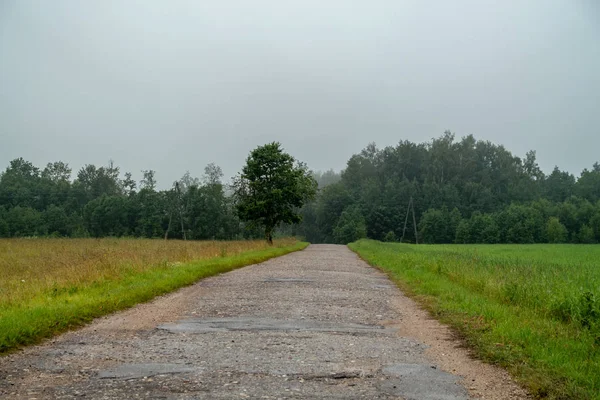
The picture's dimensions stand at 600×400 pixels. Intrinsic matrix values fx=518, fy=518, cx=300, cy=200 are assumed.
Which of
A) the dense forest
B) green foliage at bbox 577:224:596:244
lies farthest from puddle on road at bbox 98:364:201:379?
green foliage at bbox 577:224:596:244

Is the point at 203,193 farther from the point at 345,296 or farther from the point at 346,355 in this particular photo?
the point at 346,355

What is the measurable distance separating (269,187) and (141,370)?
4123cm

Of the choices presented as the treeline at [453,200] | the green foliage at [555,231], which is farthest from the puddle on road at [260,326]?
the green foliage at [555,231]

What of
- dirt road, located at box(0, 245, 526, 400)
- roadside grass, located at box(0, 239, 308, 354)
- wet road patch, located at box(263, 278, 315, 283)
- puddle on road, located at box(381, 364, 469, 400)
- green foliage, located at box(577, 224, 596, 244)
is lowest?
puddle on road, located at box(381, 364, 469, 400)

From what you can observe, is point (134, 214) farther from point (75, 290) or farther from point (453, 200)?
point (75, 290)

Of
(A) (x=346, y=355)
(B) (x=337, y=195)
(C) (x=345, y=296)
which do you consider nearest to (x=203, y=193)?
(B) (x=337, y=195)

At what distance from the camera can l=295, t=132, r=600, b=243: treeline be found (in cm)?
10231

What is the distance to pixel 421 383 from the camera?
560cm

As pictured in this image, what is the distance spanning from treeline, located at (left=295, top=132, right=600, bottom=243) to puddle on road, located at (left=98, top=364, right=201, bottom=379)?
94.0 m

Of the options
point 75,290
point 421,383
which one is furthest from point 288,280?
point 421,383

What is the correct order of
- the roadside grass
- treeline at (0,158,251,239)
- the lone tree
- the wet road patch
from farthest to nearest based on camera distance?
1. treeline at (0,158,251,239)
2. the lone tree
3. the wet road patch
4. the roadside grass

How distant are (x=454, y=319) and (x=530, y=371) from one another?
3776 mm

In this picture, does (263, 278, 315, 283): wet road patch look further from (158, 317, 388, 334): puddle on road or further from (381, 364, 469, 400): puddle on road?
(381, 364, 469, 400): puddle on road

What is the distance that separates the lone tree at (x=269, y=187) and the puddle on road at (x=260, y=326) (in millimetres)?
36456
